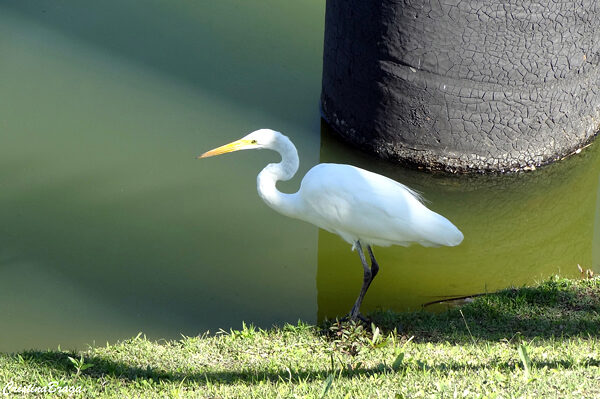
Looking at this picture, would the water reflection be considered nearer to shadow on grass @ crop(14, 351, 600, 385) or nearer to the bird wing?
the bird wing

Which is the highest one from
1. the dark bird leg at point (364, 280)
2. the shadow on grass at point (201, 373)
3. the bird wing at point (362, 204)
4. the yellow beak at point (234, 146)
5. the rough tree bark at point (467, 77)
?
the rough tree bark at point (467, 77)

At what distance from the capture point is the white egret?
4.41 meters

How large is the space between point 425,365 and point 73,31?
5591mm

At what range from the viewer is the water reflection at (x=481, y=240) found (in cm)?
531

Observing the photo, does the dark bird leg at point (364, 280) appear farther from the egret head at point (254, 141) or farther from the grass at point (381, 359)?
the egret head at point (254, 141)

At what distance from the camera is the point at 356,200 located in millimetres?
4406

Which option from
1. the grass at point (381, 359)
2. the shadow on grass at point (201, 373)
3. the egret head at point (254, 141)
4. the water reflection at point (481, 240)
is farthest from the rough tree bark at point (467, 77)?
the shadow on grass at point (201, 373)

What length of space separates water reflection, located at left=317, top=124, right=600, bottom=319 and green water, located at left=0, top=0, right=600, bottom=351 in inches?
0.5

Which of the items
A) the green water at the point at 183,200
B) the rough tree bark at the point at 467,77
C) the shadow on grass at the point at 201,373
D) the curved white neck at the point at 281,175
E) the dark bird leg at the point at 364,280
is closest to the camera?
the shadow on grass at the point at 201,373

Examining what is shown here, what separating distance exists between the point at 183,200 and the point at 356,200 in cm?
201

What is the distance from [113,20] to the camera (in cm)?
799

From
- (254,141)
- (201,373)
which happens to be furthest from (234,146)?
(201,373)

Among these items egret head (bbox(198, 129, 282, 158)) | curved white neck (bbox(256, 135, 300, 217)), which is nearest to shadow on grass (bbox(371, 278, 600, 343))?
curved white neck (bbox(256, 135, 300, 217))

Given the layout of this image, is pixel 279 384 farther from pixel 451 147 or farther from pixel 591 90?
pixel 591 90
